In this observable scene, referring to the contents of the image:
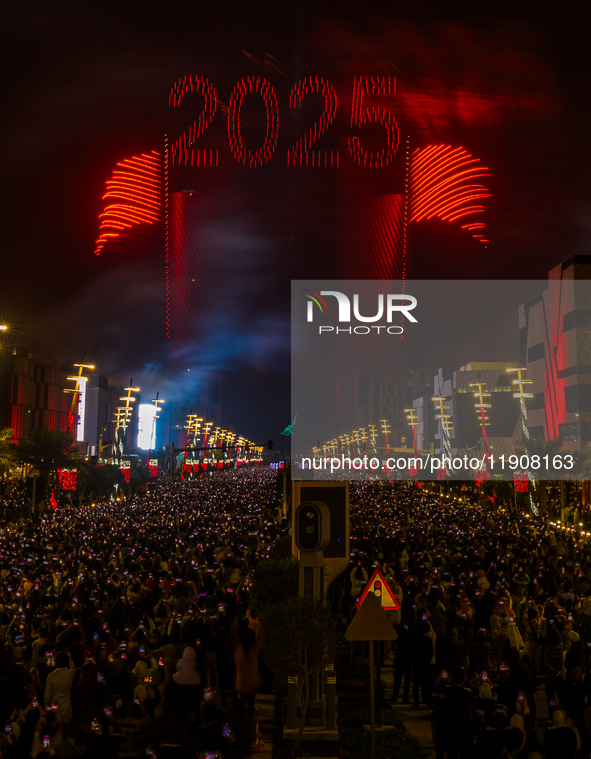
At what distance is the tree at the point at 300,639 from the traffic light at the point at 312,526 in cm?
62

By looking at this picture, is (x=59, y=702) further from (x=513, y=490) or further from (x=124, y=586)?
(x=513, y=490)

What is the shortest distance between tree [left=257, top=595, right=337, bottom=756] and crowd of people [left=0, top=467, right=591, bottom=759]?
2.74 ft

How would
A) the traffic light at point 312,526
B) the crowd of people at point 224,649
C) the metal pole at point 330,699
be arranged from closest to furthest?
1. the crowd of people at point 224,649
2. the traffic light at point 312,526
3. the metal pole at point 330,699

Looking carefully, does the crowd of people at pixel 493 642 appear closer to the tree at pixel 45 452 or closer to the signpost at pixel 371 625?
the signpost at pixel 371 625

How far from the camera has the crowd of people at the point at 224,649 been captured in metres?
7.04

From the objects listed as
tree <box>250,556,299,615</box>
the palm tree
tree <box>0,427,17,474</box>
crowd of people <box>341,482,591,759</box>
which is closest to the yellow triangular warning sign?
crowd of people <box>341,482,591,759</box>

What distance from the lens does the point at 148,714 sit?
8141 mm

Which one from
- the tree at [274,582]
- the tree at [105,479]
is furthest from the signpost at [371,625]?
the tree at [105,479]

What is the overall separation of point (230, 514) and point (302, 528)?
28.0 m

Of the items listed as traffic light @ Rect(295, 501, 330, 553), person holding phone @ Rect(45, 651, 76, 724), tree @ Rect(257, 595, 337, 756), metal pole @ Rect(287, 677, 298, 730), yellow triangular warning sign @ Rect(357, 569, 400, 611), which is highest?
traffic light @ Rect(295, 501, 330, 553)

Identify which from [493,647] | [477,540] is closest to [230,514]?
[477,540]

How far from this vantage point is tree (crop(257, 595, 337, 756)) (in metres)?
8.74

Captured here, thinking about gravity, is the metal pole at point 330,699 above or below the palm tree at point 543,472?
below

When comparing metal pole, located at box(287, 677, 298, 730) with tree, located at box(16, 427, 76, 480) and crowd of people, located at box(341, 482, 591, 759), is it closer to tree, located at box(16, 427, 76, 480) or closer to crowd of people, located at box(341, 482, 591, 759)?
crowd of people, located at box(341, 482, 591, 759)
